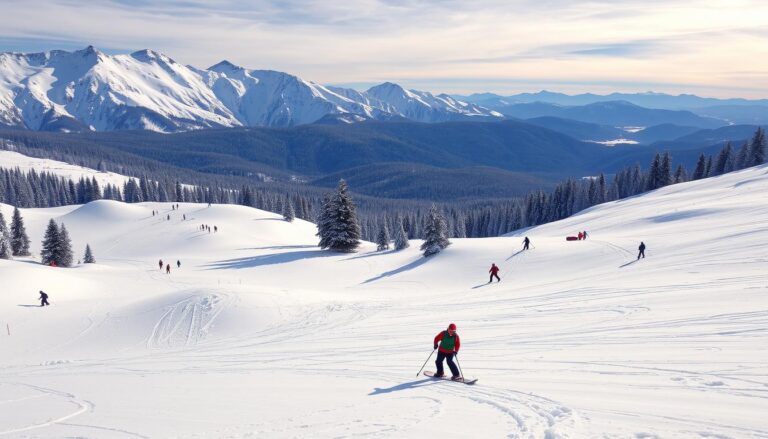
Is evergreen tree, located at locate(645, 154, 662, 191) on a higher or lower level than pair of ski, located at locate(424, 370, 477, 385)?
higher

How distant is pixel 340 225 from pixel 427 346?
33614mm

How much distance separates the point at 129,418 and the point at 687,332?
43.7 ft

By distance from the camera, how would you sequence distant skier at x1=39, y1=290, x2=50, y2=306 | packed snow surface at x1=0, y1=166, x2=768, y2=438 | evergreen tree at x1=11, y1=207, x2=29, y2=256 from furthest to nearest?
evergreen tree at x1=11, y1=207, x2=29, y2=256 < distant skier at x1=39, y1=290, x2=50, y2=306 < packed snow surface at x1=0, y1=166, x2=768, y2=438

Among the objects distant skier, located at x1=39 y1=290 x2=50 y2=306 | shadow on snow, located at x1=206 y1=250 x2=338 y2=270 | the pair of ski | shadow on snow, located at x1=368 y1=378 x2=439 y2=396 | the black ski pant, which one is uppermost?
shadow on snow, located at x1=206 y1=250 x2=338 y2=270

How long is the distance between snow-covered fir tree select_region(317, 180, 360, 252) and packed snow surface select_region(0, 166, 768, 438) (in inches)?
397

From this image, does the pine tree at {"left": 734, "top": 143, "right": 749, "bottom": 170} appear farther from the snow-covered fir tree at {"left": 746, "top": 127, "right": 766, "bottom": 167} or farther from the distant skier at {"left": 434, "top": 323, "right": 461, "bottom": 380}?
the distant skier at {"left": 434, "top": 323, "right": 461, "bottom": 380}

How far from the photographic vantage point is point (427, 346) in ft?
47.9

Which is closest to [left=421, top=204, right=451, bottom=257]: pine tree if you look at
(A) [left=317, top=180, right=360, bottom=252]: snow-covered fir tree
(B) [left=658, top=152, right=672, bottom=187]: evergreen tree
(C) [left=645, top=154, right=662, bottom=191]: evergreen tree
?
(A) [left=317, top=180, right=360, bottom=252]: snow-covered fir tree

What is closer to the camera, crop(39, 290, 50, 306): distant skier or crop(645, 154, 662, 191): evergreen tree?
crop(39, 290, 50, 306): distant skier

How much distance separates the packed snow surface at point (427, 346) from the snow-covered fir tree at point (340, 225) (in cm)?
1009

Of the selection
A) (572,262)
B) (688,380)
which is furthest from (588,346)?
(572,262)

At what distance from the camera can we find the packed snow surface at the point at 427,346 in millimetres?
8094

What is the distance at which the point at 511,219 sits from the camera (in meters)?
95.4

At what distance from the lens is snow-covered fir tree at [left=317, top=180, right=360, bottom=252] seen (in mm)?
47500
